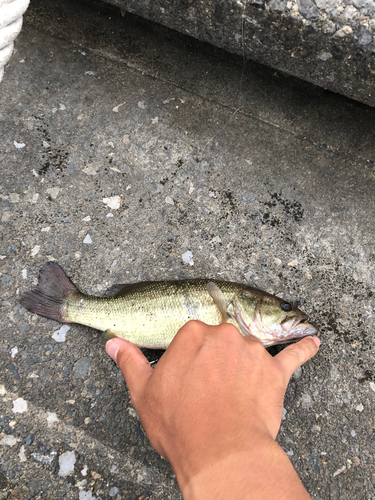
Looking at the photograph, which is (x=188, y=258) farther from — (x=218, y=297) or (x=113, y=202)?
(x=113, y=202)

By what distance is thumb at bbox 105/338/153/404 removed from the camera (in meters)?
1.88

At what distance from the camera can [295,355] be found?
219 centimetres

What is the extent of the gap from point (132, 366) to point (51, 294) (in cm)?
99

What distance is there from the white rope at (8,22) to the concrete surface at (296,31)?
1400 millimetres

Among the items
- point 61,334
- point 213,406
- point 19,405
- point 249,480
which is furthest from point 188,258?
point 249,480

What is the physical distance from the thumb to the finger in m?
0.78

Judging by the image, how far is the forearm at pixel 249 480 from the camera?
1.42m

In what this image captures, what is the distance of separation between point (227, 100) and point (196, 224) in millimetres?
1286

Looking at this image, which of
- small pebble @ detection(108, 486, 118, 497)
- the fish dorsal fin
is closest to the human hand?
the fish dorsal fin

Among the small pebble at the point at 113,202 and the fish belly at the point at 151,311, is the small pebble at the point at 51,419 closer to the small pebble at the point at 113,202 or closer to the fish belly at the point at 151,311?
the fish belly at the point at 151,311

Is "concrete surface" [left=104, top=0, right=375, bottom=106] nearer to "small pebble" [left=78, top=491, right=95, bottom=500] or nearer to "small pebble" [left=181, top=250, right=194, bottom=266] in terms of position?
"small pebble" [left=181, top=250, right=194, bottom=266]

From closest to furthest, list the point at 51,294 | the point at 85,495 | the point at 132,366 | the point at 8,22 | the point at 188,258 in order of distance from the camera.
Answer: the point at 8,22 < the point at 132,366 < the point at 85,495 < the point at 51,294 < the point at 188,258

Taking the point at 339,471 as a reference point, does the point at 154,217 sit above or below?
above

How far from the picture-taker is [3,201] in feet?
9.62
